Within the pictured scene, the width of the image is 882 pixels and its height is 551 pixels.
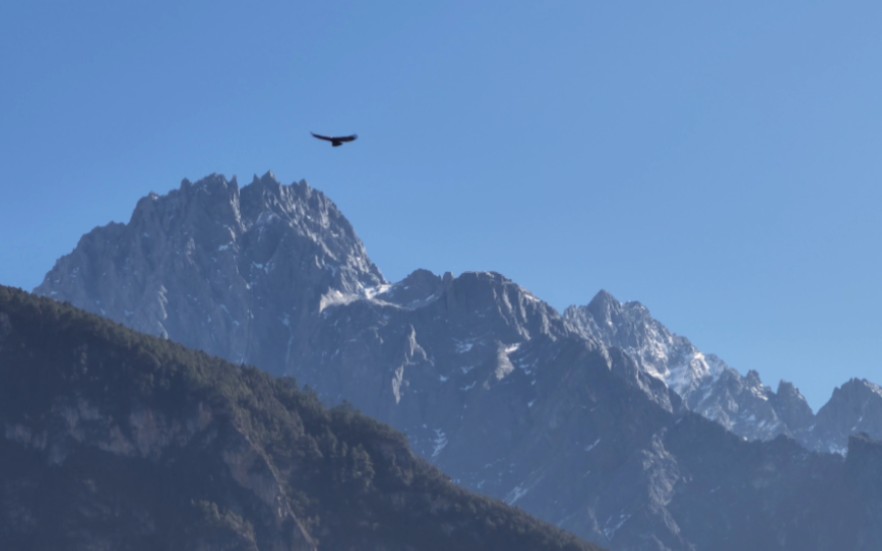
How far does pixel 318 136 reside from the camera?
174500mm
